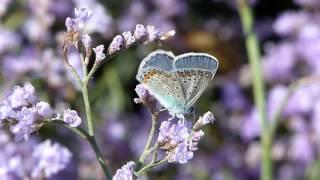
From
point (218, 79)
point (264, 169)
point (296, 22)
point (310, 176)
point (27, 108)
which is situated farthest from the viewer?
point (218, 79)

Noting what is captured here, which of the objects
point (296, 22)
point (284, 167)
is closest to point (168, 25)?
point (296, 22)

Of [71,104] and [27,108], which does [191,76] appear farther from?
[71,104]

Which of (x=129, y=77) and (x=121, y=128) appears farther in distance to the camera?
(x=129, y=77)

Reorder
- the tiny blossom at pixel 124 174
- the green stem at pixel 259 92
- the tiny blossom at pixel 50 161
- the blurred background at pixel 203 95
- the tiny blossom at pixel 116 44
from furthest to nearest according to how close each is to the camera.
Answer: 1. the blurred background at pixel 203 95
2. the green stem at pixel 259 92
3. the tiny blossom at pixel 50 161
4. the tiny blossom at pixel 116 44
5. the tiny blossom at pixel 124 174

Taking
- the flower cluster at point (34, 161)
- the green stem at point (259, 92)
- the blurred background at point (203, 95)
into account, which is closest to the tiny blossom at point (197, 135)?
the flower cluster at point (34, 161)

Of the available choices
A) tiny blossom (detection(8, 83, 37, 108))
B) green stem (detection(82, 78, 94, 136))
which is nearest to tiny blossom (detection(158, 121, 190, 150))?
green stem (detection(82, 78, 94, 136))

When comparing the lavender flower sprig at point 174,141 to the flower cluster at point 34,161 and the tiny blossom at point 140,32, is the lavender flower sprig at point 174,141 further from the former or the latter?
the flower cluster at point 34,161

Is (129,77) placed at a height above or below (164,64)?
above
